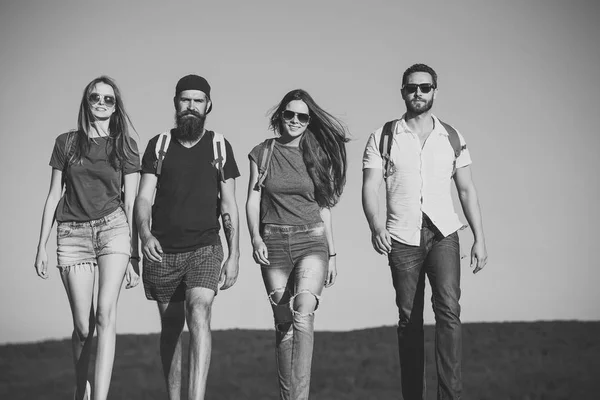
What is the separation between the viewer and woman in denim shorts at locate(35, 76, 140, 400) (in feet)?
24.0

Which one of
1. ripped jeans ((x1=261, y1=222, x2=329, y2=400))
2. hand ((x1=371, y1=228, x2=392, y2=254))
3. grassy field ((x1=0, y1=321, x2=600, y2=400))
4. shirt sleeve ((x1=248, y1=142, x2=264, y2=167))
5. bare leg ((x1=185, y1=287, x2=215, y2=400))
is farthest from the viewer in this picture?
grassy field ((x1=0, y1=321, x2=600, y2=400))

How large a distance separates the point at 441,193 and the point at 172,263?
2682mm

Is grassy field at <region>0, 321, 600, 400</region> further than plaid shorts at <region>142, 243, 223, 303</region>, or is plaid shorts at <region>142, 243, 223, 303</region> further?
grassy field at <region>0, 321, 600, 400</region>

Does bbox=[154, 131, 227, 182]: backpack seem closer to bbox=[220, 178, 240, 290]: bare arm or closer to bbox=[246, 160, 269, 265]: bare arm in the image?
bbox=[220, 178, 240, 290]: bare arm

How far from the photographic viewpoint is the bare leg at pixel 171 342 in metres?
7.30

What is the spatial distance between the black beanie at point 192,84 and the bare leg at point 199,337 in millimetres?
1926

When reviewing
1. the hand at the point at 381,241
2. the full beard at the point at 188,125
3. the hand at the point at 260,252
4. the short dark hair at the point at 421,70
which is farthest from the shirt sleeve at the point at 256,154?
the short dark hair at the point at 421,70

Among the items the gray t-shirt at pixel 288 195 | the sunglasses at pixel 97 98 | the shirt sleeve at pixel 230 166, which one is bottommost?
the gray t-shirt at pixel 288 195

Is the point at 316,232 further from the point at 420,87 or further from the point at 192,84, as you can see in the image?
the point at 192,84

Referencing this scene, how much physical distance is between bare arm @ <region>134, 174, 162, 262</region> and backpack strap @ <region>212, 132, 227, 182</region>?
62cm

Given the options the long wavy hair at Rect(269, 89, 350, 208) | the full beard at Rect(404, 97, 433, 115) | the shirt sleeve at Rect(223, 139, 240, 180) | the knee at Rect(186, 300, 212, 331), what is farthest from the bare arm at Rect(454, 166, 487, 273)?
the knee at Rect(186, 300, 212, 331)

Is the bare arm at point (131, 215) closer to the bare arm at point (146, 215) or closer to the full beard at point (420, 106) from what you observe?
the bare arm at point (146, 215)

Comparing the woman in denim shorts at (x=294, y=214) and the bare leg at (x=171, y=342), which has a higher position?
the woman in denim shorts at (x=294, y=214)

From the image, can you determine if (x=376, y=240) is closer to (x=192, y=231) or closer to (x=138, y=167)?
(x=192, y=231)
